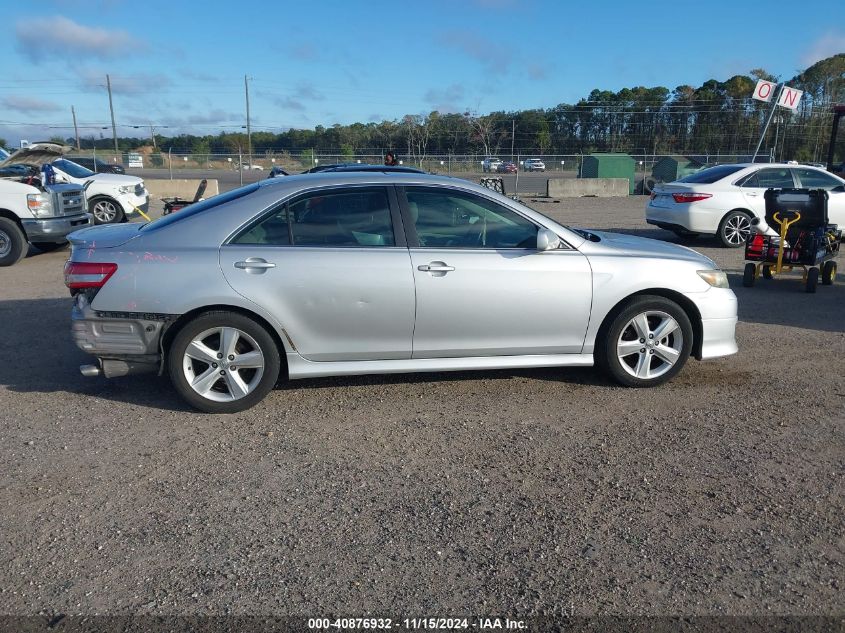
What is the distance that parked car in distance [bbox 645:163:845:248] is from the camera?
488 inches

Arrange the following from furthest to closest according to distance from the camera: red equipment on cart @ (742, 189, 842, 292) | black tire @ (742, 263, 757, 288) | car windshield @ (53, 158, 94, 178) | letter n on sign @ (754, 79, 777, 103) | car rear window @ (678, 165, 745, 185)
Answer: letter n on sign @ (754, 79, 777, 103) < car windshield @ (53, 158, 94, 178) < car rear window @ (678, 165, 745, 185) < black tire @ (742, 263, 757, 288) < red equipment on cart @ (742, 189, 842, 292)

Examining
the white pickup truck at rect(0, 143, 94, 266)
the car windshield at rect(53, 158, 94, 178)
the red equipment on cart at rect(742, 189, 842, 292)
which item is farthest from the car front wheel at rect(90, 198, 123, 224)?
the red equipment on cart at rect(742, 189, 842, 292)

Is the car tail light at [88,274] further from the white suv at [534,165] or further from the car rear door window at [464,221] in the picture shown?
the white suv at [534,165]

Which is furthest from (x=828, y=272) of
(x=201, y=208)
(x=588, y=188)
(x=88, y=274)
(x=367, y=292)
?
(x=588, y=188)

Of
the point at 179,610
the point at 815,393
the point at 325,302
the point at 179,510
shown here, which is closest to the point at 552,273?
the point at 325,302

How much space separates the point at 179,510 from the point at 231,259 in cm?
181

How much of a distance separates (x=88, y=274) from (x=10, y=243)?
298 inches

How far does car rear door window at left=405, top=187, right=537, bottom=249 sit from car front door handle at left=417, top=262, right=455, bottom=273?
17 centimetres

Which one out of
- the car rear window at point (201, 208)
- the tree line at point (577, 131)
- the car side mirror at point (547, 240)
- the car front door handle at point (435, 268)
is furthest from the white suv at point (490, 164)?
the car front door handle at point (435, 268)

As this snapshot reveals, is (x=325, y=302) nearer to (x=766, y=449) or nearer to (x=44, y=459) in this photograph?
(x=44, y=459)

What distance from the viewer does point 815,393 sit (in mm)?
5383

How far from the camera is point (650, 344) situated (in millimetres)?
5352

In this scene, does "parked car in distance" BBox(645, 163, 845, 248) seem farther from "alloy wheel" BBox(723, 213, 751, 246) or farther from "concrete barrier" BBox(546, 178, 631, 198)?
"concrete barrier" BBox(546, 178, 631, 198)

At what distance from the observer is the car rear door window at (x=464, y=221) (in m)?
5.13
